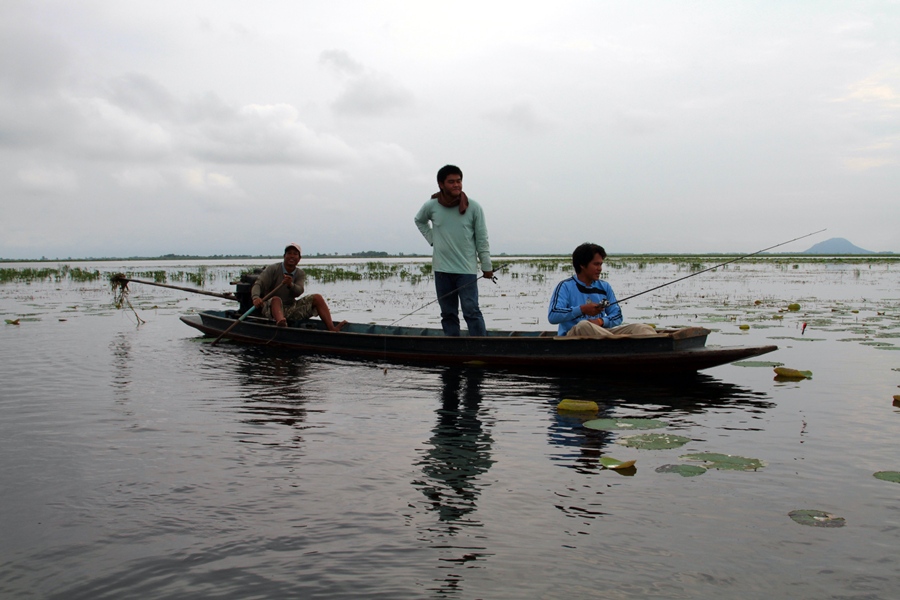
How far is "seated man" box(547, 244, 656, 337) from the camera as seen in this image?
627cm

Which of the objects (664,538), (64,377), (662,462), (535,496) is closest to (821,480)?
(662,462)

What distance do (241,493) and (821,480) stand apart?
287cm

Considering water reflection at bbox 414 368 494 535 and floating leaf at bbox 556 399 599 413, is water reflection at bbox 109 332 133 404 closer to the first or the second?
water reflection at bbox 414 368 494 535

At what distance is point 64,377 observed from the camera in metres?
7.01

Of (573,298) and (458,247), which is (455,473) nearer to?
(573,298)

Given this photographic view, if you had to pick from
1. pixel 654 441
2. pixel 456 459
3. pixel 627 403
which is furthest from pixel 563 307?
pixel 456 459

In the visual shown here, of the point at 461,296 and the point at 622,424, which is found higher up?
the point at 461,296

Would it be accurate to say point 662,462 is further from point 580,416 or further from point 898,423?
Result: point 898,423

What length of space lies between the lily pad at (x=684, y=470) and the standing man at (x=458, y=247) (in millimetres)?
3847

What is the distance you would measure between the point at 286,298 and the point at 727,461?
6.90m

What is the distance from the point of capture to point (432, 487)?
3504mm

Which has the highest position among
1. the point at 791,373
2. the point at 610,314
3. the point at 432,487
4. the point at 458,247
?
the point at 458,247

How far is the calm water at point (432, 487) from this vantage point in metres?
2.54

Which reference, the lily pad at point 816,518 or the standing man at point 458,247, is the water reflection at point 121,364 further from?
the lily pad at point 816,518
